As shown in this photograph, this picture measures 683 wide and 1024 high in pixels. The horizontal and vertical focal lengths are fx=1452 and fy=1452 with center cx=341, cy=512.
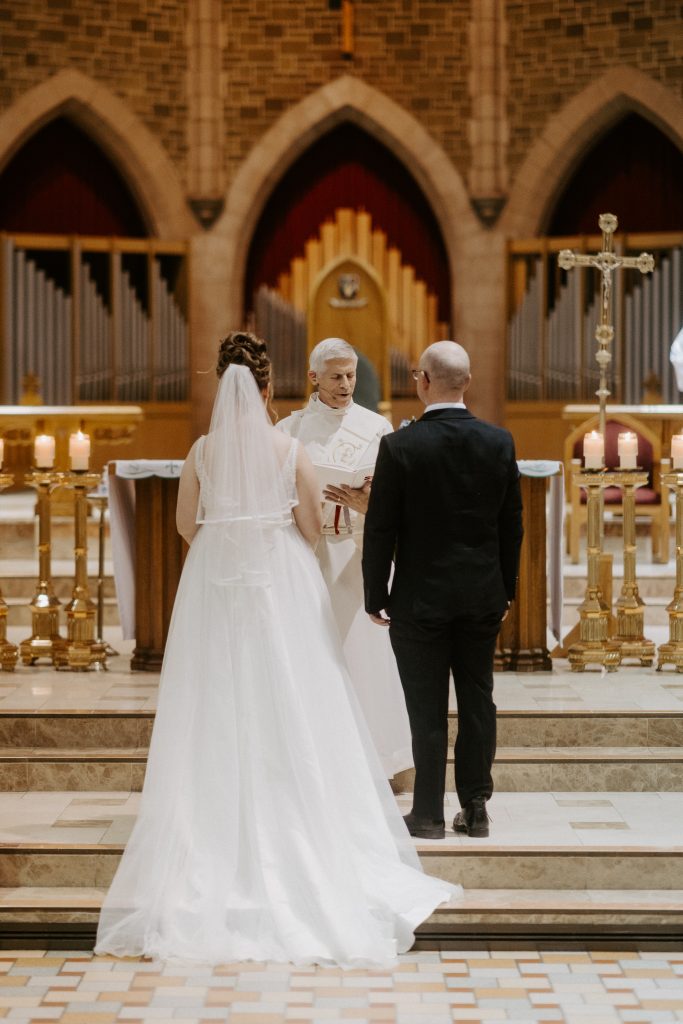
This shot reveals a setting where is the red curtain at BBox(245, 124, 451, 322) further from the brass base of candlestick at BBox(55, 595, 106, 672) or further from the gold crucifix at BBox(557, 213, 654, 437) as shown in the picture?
the brass base of candlestick at BBox(55, 595, 106, 672)

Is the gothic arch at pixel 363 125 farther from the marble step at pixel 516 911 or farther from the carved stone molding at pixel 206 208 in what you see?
the marble step at pixel 516 911

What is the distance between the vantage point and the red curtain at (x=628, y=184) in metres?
11.2

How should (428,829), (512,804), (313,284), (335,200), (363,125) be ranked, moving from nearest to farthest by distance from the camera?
1. (428,829)
2. (512,804)
3. (313,284)
4. (363,125)
5. (335,200)

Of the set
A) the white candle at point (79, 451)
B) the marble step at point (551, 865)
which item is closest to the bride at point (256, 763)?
the marble step at point (551, 865)

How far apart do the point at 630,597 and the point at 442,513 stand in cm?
234

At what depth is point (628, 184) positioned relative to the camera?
36.9 ft

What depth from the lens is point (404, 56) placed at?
36.9 feet

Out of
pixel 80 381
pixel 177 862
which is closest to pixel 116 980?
pixel 177 862

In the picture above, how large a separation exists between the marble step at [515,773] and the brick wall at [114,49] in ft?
23.1

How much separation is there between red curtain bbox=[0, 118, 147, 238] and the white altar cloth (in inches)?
224

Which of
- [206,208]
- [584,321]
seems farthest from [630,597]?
[206,208]

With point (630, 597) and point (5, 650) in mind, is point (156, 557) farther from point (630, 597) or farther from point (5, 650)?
point (630, 597)

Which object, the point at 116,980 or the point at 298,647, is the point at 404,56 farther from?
the point at 116,980

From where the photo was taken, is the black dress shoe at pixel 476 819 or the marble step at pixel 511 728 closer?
the black dress shoe at pixel 476 819
